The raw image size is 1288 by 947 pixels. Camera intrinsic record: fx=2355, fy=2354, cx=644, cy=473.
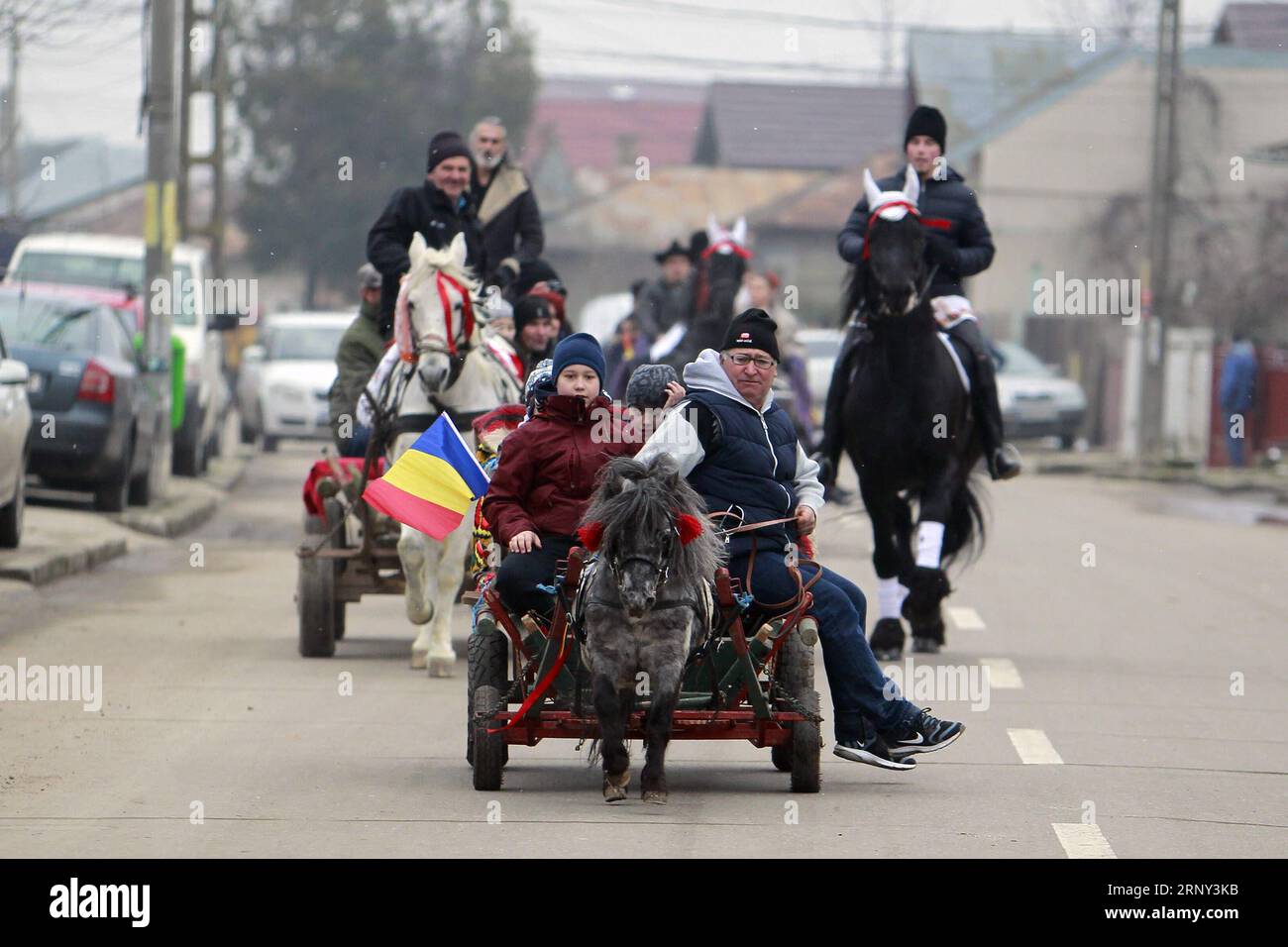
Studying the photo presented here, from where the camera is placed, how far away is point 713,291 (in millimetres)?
17078

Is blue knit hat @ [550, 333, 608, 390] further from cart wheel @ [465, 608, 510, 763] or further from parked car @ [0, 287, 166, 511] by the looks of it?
parked car @ [0, 287, 166, 511]

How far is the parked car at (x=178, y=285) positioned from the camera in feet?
81.0

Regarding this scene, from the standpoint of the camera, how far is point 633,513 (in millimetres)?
8047

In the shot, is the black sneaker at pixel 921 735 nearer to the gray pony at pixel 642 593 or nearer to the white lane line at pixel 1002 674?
the gray pony at pixel 642 593

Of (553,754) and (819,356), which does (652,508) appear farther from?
(819,356)

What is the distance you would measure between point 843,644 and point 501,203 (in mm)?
6252

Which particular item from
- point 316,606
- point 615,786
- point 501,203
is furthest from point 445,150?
point 615,786

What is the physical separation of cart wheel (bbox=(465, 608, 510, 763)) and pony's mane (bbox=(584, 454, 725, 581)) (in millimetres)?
704

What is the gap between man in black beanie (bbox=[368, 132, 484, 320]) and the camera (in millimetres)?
13000

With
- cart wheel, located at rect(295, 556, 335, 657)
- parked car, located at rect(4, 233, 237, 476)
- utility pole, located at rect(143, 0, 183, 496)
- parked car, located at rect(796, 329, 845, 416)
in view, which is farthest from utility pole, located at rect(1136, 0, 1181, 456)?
cart wheel, located at rect(295, 556, 335, 657)

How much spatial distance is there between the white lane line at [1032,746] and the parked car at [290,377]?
2039 centimetres

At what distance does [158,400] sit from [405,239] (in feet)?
28.0

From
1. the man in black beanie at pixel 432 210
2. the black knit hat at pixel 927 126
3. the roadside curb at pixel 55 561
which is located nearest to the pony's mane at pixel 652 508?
the man in black beanie at pixel 432 210
